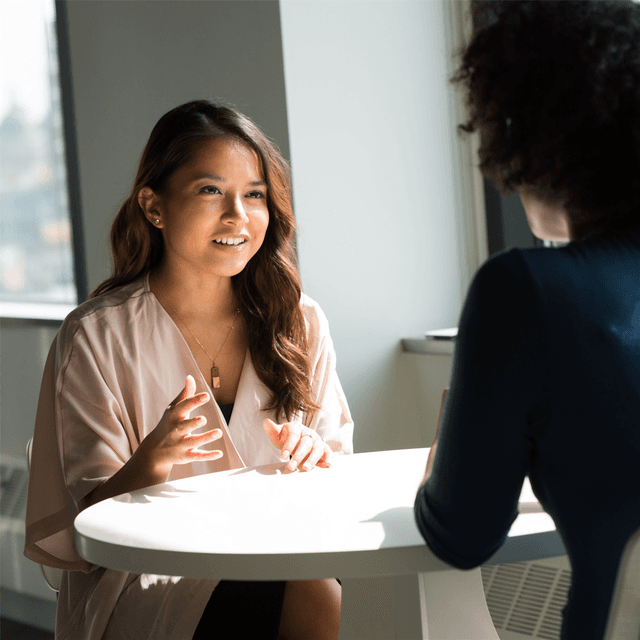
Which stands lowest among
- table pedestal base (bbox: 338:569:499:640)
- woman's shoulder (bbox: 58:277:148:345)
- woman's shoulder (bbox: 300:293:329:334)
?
table pedestal base (bbox: 338:569:499:640)

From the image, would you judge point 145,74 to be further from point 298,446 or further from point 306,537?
point 306,537

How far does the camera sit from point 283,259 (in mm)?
1972

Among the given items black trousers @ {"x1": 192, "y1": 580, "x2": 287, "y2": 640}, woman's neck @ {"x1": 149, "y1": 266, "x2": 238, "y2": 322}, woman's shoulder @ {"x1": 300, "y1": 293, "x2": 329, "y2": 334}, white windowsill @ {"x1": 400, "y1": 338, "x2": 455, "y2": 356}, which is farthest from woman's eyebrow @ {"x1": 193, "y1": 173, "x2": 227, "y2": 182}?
white windowsill @ {"x1": 400, "y1": 338, "x2": 455, "y2": 356}

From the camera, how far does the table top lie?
38.3 inches

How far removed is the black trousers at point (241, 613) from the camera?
146 centimetres

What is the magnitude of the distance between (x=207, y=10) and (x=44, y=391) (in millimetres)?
1503

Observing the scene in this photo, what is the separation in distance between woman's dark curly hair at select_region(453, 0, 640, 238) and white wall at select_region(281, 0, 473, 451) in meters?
1.63

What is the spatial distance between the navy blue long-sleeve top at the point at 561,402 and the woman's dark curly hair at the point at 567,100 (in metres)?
0.06

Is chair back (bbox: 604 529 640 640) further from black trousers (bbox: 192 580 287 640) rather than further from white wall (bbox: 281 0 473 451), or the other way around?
white wall (bbox: 281 0 473 451)

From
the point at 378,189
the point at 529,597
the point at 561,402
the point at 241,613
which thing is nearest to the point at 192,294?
the point at 241,613

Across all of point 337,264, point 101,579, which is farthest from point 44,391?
point 337,264

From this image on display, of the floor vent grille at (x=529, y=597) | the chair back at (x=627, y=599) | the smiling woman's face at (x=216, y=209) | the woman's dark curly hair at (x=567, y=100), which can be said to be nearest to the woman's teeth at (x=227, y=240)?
the smiling woman's face at (x=216, y=209)

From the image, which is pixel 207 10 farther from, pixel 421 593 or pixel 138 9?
pixel 421 593

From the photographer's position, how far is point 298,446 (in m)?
1.54
